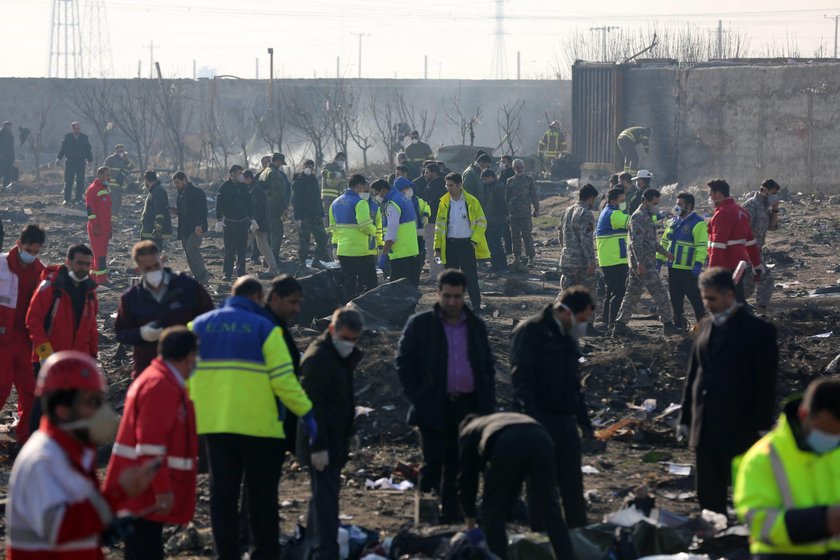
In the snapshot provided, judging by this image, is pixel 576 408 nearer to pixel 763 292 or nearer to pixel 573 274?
pixel 573 274

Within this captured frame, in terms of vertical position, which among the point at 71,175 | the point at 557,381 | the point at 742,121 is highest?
the point at 742,121

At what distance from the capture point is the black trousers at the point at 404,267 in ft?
47.5

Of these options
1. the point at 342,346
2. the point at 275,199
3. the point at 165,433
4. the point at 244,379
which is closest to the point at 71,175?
the point at 275,199

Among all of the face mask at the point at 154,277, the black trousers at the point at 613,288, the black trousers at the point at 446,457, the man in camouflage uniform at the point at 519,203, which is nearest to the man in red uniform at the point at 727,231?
the black trousers at the point at 613,288

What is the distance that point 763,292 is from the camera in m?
14.4

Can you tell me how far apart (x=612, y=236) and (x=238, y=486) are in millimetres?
7929

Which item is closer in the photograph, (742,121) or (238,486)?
(238,486)

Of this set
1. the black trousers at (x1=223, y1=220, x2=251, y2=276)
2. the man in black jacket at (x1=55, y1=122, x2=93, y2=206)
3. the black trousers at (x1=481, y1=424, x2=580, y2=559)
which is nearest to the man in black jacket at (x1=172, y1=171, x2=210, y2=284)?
the black trousers at (x1=223, y1=220, x2=251, y2=276)

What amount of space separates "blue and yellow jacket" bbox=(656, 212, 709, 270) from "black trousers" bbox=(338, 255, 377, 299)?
342 centimetres

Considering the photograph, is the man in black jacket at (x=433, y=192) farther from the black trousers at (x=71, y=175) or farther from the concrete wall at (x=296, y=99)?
the concrete wall at (x=296, y=99)

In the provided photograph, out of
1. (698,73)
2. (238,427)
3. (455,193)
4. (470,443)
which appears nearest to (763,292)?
(455,193)

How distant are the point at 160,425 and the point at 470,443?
6.17 feet

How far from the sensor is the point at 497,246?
758 inches

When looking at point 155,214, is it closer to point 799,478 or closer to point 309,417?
point 309,417
